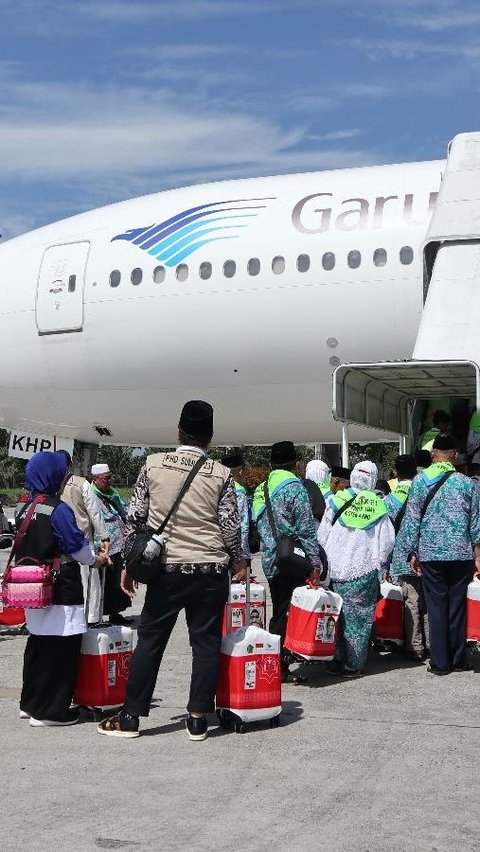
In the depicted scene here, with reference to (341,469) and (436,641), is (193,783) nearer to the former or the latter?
(436,641)

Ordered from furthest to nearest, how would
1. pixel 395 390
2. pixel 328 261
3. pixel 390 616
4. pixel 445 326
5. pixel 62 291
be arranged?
pixel 62 291
pixel 328 261
pixel 395 390
pixel 445 326
pixel 390 616

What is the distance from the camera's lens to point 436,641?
8703 millimetres

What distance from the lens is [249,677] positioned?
22.8ft

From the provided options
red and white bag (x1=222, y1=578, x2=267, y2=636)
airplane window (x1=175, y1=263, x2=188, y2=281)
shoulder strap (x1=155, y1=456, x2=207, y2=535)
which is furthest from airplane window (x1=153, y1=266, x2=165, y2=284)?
shoulder strap (x1=155, y1=456, x2=207, y2=535)

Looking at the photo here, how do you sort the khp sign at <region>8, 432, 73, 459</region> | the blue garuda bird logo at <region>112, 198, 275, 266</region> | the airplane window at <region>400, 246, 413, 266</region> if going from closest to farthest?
the airplane window at <region>400, 246, 413, 266</region> → the blue garuda bird logo at <region>112, 198, 275, 266</region> → the khp sign at <region>8, 432, 73, 459</region>

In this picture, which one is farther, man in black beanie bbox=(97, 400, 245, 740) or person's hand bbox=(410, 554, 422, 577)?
person's hand bbox=(410, 554, 422, 577)

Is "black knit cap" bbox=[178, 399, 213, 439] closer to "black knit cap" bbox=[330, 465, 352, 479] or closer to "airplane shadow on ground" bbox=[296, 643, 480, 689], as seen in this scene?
"airplane shadow on ground" bbox=[296, 643, 480, 689]

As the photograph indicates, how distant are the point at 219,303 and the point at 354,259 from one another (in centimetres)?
210

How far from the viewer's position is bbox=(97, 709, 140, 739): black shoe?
6.77 metres

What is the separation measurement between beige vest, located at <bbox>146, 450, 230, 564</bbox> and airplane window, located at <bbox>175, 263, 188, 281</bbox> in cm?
1006

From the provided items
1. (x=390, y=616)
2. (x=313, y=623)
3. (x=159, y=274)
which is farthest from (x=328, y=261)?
(x=313, y=623)

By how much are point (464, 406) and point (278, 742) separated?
8782 mm

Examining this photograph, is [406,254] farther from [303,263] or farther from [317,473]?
[317,473]

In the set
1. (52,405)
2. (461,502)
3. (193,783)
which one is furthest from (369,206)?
(193,783)
